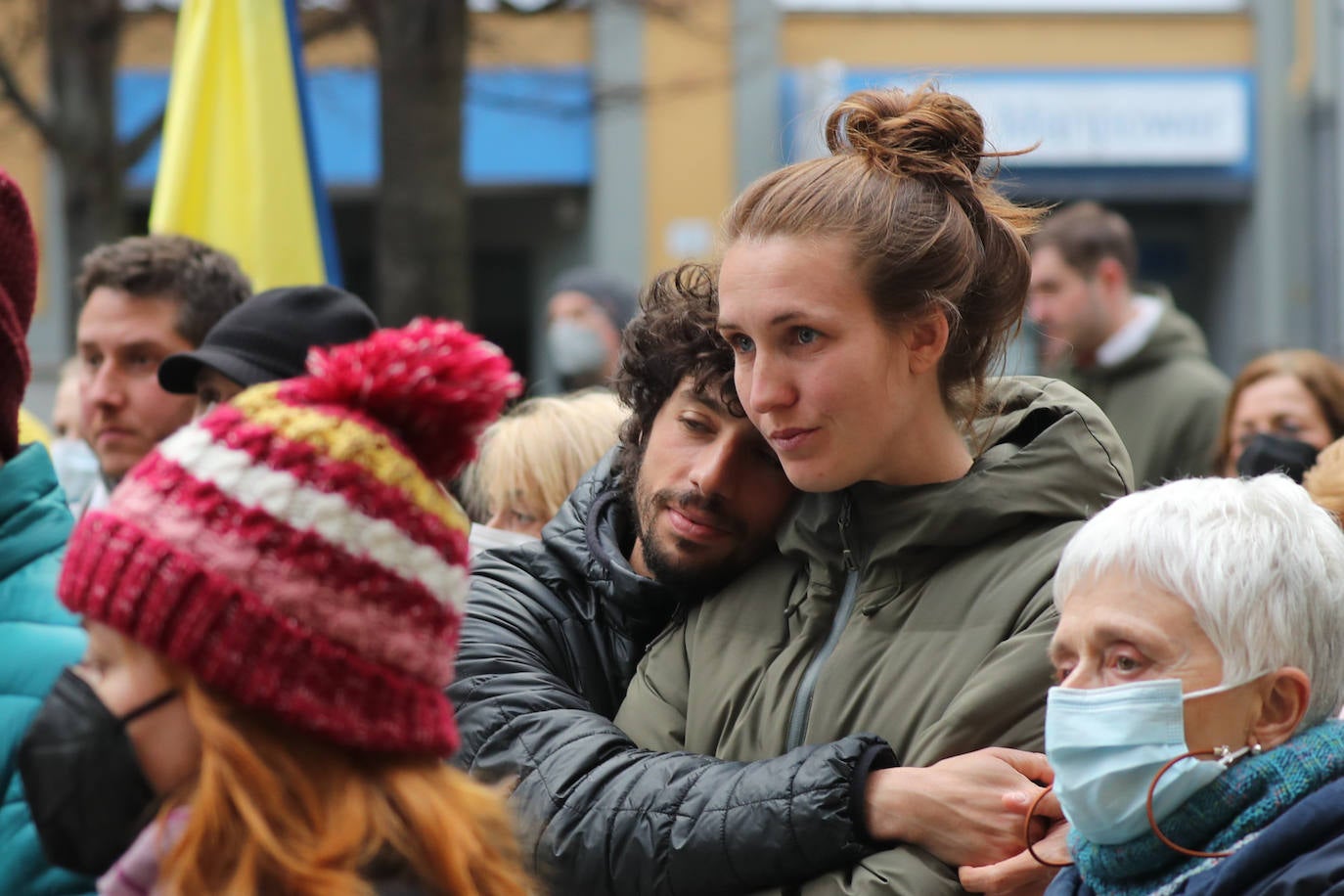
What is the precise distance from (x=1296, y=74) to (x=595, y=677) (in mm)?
16973

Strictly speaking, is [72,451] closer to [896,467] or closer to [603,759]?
[603,759]

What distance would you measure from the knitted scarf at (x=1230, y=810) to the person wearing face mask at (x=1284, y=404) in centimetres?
296

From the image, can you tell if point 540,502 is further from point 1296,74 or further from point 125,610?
point 1296,74

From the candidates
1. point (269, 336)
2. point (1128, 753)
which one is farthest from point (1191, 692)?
point (269, 336)

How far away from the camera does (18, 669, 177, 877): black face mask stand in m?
1.93

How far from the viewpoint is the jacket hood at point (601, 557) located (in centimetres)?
298

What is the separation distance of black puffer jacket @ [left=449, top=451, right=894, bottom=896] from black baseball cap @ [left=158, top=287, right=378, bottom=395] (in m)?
1.28

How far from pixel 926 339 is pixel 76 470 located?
379cm

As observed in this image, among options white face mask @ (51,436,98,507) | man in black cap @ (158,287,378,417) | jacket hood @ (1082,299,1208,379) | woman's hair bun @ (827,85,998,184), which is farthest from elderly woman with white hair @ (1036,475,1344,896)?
jacket hood @ (1082,299,1208,379)

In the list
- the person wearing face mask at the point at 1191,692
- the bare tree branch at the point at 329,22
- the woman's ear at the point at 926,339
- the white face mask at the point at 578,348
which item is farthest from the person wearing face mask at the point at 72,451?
the bare tree branch at the point at 329,22

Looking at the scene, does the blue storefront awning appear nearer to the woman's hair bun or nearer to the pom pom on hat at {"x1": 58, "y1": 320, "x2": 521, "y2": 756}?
the woman's hair bun

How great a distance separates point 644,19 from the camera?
679 inches

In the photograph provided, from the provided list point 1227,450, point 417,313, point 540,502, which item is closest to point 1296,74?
point 417,313

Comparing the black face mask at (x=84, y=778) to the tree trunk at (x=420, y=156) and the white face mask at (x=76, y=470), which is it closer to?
the white face mask at (x=76, y=470)
